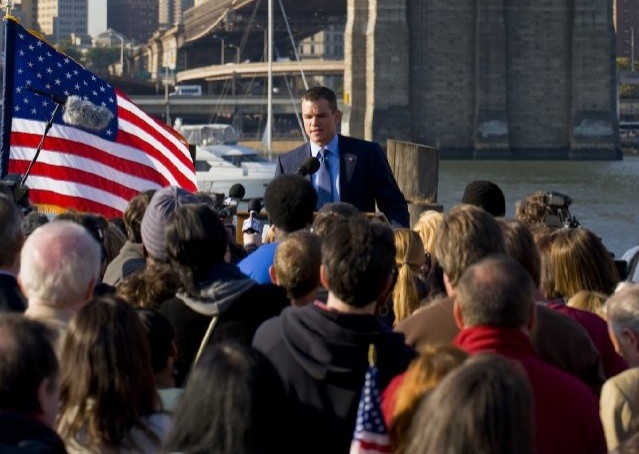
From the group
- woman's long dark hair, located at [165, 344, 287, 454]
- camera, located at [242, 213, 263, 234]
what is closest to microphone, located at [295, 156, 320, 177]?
camera, located at [242, 213, 263, 234]

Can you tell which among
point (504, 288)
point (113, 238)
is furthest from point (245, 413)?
point (113, 238)

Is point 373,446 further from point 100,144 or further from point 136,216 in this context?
point 100,144

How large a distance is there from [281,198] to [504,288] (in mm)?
2152

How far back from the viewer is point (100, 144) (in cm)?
1016

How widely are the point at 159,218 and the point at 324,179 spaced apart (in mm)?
2291

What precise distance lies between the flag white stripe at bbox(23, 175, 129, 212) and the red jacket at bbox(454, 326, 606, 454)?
582 cm

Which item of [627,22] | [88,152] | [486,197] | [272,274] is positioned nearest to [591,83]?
[88,152]

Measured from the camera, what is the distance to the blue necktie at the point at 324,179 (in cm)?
805

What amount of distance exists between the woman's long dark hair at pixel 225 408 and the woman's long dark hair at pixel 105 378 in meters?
0.38

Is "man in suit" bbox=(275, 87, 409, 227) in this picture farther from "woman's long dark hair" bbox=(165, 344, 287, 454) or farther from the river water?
the river water

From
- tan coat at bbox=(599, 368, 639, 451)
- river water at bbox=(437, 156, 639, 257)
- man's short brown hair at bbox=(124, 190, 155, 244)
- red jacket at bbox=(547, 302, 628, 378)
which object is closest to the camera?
tan coat at bbox=(599, 368, 639, 451)

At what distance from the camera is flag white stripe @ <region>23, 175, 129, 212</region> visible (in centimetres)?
973

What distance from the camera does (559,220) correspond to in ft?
26.4

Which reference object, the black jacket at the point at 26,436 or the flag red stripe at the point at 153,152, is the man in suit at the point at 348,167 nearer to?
the flag red stripe at the point at 153,152
